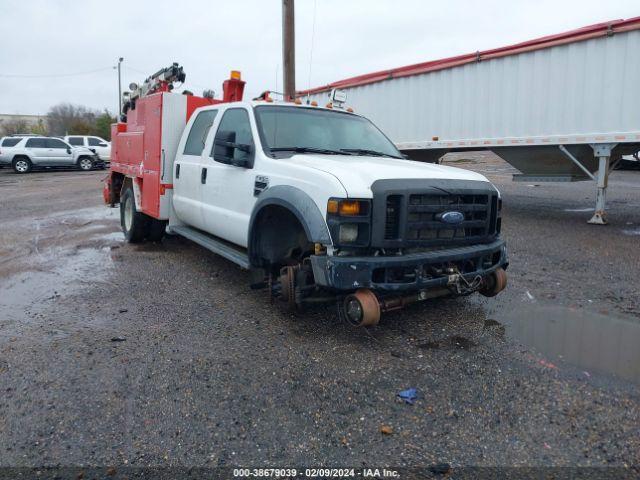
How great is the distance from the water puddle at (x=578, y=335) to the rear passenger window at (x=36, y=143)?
83.1 feet

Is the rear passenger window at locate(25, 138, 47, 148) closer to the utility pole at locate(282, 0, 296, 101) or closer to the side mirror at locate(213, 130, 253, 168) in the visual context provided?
the utility pole at locate(282, 0, 296, 101)

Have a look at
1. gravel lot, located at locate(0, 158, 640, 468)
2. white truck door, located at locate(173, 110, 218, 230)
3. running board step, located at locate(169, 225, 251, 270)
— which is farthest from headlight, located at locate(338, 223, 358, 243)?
white truck door, located at locate(173, 110, 218, 230)

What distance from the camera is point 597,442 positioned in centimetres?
275

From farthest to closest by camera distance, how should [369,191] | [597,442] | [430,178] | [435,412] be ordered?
[430,178], [369,191], [435,412], [597,442]

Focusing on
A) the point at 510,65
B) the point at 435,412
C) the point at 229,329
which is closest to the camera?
the point at 435,412

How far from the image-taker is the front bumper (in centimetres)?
364

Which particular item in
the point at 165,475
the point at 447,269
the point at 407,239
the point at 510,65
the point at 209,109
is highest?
the point at 510,65

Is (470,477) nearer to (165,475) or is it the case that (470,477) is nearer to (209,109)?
(165,475)

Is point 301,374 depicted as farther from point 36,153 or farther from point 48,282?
point 36,153

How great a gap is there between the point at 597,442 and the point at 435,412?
2.80 ft

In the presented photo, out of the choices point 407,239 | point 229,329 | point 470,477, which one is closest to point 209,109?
point 229,329

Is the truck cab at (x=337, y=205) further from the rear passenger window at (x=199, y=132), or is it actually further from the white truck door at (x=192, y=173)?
the rear passenger window at (x=199, y=132)

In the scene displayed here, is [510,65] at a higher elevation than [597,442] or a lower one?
higher

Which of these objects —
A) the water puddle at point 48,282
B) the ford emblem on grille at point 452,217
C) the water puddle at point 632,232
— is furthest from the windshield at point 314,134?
the water puddle at point 632,232
